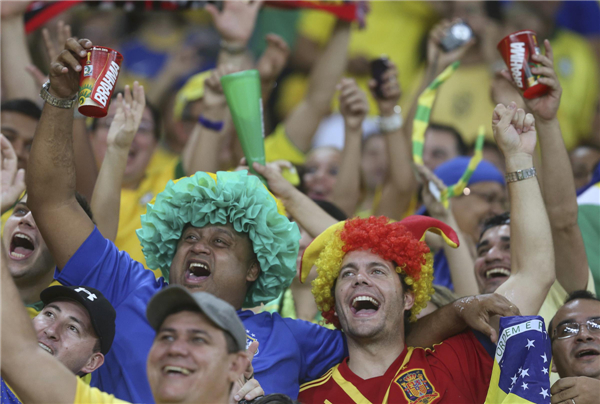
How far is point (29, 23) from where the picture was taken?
614cm

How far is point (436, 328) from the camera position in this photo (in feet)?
13.8

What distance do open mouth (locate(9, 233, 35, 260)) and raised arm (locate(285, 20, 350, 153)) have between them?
2482 mm

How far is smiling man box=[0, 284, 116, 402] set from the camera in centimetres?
360

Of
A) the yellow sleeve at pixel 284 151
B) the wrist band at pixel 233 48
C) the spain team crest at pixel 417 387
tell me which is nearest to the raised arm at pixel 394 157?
the yellow sleeve at pixel 284 151

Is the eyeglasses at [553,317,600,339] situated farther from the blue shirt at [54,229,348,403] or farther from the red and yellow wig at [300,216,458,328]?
the blue shirt at [54,229,348,403]

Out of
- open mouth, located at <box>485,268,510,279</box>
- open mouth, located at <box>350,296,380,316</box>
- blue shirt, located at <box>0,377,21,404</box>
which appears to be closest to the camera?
blue shirt, located at <box>0,377,21,404</box>

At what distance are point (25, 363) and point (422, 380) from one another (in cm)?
200

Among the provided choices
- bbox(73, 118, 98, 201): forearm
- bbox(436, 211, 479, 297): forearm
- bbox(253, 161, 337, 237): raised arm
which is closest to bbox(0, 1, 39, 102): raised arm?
bbox(73, 118, 98, 201): forearm

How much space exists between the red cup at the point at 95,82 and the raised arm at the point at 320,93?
271 cm

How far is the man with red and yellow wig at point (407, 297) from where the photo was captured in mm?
3967

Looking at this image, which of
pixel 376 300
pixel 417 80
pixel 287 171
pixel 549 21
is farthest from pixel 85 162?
pixel 549 21

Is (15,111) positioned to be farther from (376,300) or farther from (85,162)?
(376,300)

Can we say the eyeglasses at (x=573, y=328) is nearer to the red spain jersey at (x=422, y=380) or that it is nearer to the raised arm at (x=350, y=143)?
the red spain jersey at (x=422, y=380)

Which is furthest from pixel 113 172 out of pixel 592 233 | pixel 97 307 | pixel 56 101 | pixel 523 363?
A: pixel 592 233
